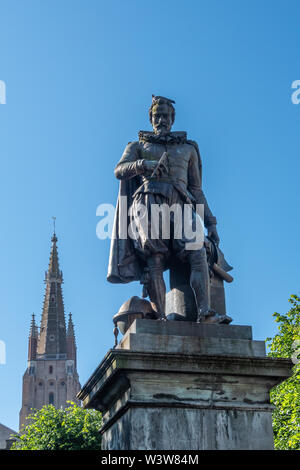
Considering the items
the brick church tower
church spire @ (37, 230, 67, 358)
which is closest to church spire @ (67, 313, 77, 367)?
the brick church tower

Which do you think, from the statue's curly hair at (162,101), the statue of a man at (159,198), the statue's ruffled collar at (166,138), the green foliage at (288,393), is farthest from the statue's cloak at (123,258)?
the green foliage at (288,393)

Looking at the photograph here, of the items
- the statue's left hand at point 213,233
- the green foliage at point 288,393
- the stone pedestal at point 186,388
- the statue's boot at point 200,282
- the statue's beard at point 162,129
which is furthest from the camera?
the green foliage at point 288,393

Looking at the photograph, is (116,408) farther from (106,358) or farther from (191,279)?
(191,279)

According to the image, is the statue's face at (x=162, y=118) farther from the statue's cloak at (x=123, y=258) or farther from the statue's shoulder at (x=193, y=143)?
the statue's cloak at (x=123, y=258)

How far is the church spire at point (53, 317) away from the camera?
138250 mm

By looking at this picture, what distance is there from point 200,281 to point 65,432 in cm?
2859

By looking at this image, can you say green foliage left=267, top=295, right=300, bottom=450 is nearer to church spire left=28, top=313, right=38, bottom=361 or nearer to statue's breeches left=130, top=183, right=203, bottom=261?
statue's breeches left=130, top=183, right=203, bottom=261

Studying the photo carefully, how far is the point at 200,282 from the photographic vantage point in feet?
24.3

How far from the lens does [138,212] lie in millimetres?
7809

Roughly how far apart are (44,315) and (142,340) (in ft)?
448

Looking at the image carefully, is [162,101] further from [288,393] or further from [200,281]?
[288,393]

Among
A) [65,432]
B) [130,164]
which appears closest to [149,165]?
[130,164]

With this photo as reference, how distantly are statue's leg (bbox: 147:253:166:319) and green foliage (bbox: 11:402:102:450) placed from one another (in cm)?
2614
